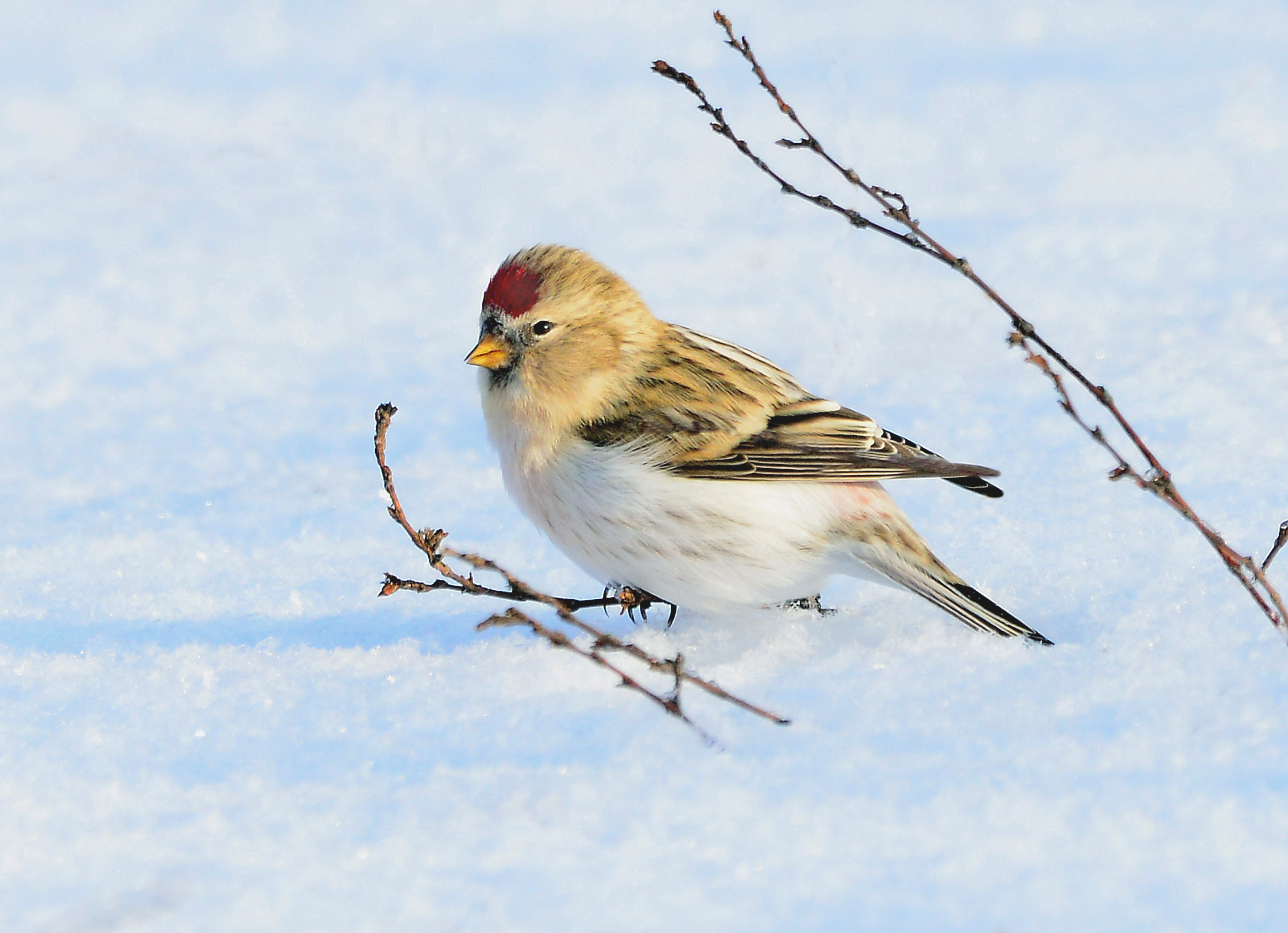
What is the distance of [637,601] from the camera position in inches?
141

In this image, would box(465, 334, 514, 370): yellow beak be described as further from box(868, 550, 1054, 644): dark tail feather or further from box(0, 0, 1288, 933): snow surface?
box(868, 550, 1054, 644): dark tail feather

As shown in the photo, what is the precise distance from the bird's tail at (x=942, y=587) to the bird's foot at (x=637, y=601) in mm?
512

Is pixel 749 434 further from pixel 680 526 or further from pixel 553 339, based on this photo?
pixel 553 339

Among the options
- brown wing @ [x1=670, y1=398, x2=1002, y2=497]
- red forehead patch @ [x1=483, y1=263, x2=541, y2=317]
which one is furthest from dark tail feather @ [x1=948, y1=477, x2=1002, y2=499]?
red forehead patch @ [x1=483, y1=263, x2=541, y2=317]

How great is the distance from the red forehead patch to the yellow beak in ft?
0.24

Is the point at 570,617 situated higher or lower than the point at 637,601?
lower

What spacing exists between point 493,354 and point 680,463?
55cm

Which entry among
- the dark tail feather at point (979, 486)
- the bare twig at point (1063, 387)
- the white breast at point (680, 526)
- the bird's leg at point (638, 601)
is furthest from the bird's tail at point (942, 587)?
the bird's leg at point (638, 601)

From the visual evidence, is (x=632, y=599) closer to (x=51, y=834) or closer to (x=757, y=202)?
(x=51, y=834)

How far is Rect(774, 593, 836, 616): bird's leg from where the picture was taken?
353cm

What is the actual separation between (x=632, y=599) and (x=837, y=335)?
2377 mm

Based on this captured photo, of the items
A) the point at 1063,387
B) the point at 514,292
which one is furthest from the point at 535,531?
the point at 1063,387

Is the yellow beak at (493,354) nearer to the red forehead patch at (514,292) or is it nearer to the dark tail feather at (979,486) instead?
the red forehead patch at (514,292)

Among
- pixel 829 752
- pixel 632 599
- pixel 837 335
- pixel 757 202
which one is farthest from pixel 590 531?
pixel 757 202
